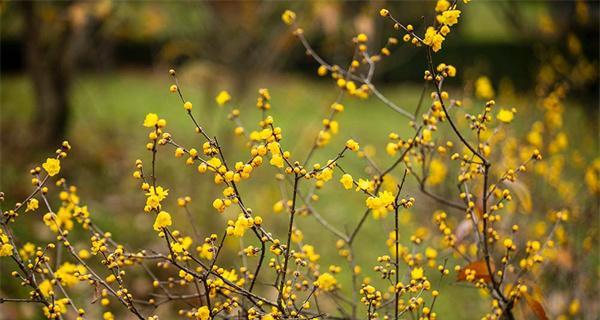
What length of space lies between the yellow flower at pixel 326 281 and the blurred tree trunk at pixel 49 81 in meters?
3.80

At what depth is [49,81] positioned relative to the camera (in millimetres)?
5184

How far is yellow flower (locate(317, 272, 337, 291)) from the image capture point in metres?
1.62

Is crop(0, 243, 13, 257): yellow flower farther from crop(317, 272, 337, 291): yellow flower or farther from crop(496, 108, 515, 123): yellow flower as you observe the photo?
crop(496, 108, 515, 123): yellow flower

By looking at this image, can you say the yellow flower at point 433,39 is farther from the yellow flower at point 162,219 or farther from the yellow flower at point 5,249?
the yellow flower at point 5,249

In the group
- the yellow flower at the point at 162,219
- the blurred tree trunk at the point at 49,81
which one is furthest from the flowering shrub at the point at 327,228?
the blurred tree trunk at the point at 49,81

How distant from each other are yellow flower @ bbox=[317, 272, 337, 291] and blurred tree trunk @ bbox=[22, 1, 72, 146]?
150 inches

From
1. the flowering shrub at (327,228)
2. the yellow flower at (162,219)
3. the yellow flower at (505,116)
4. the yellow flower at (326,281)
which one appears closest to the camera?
the yellow flower at (162,219)

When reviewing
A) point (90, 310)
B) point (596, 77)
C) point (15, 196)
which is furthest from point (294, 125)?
point (90, 310)

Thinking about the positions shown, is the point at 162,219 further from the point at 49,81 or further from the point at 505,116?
the point at 49,81

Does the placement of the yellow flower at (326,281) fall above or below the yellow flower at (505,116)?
below

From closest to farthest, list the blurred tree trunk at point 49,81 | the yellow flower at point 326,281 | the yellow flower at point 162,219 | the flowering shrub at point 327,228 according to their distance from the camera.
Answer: the yellow flower at point 162,219, the flowering shrub at point 327,228, the yellow flower at point 326,281, the blurred tree trunk at point 49,81

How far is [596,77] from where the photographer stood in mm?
5160

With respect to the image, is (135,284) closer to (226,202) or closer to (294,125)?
(226,202)

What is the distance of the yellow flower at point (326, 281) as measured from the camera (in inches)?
63.6
